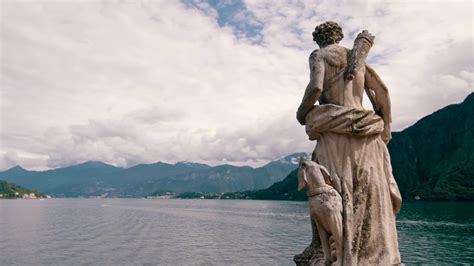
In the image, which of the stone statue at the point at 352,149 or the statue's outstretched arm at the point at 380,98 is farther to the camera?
the statue's outstretched arm at the point at 380,98

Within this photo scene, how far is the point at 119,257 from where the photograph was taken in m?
61.6

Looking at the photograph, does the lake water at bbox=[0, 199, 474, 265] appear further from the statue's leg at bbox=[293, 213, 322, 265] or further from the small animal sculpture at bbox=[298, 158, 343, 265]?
the small animal sculpture at bbox=[298, 158, 343, 265]

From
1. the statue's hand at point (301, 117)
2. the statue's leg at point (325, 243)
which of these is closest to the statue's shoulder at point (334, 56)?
the statue's hand at point (301, 117)

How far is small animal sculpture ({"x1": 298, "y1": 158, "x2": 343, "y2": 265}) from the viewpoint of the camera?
18.6ft

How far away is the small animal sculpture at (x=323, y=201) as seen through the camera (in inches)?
223

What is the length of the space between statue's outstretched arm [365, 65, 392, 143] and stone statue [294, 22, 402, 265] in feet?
0.05

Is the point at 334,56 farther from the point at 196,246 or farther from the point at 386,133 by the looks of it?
the point at 196,246

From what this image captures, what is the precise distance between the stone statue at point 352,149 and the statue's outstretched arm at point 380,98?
0.01m

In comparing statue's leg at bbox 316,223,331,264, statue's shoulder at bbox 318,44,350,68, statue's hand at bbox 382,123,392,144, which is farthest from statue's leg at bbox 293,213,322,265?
statue's shoulder at bbox 318,44,350,68

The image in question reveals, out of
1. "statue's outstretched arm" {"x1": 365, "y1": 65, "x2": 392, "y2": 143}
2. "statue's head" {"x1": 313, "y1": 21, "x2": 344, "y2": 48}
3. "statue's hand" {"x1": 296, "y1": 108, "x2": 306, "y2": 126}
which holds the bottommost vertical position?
"statue's hand" {"x1": 296, "y1": 108, "x2": 306, "y2": 126}

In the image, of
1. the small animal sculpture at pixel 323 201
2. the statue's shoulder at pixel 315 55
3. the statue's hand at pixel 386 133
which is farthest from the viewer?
the statue's hand at pixel 386 133

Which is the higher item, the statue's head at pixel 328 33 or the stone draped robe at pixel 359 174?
the statue's head at pixel 328 33

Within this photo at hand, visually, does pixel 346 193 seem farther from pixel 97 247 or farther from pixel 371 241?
pixel 97 247

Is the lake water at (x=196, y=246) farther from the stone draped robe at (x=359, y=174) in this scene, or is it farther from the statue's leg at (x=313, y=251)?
the stone draped robe at (x=359, y=174)
